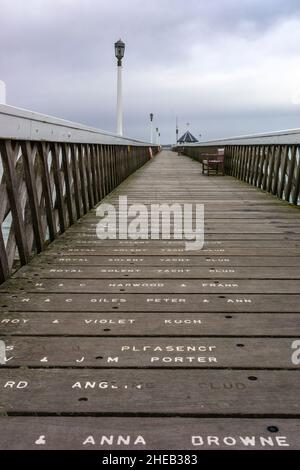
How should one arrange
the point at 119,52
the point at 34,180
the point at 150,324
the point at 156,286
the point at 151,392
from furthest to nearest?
the point at 119,52, the point at 34,180, the point at 156,286, the point at 150,324, the point at 151,392

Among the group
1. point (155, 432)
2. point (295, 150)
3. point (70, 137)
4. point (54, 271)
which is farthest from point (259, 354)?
point (295, 150)

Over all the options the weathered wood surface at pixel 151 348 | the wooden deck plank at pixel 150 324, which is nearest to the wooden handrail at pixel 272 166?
the weathered wood surface at pixel 151 348

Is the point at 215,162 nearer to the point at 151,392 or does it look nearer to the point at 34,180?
the point at 34,180

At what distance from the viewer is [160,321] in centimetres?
271

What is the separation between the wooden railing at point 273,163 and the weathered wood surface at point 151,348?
380 cm

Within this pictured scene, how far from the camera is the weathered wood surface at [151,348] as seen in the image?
171 cm

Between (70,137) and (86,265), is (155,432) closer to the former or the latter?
(86,265)

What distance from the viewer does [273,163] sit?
32.0 feet

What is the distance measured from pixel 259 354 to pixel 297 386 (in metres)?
0.31

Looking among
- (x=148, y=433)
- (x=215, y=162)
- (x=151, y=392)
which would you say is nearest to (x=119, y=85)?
(x=215, y=162)

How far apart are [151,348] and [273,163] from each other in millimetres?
7992

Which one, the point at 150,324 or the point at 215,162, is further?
the point at 215,162

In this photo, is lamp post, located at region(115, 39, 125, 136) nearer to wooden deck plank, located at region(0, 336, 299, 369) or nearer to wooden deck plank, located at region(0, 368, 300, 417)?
wooden deck plank, located at region(0, 336, 299, 369)

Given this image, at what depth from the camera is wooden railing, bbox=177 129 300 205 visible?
796 cm
